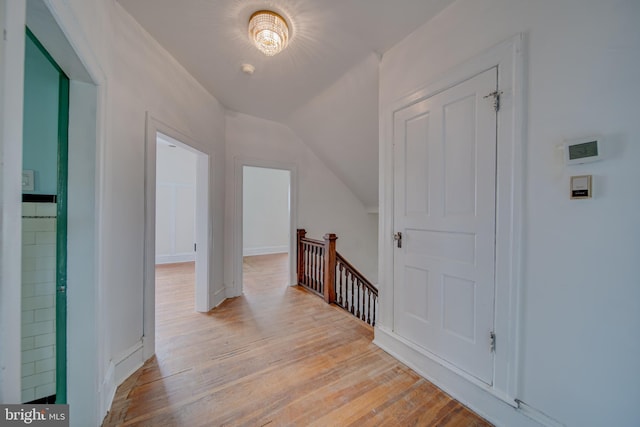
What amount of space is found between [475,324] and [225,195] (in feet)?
10.1

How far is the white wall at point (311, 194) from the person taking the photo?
3.34m

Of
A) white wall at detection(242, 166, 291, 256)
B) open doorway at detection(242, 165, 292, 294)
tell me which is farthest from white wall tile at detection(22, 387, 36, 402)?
white wall at detection(242, 166, 291, 256)

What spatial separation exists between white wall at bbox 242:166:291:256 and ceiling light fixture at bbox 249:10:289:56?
4843mm

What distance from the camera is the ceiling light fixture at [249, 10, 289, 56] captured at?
1.66m

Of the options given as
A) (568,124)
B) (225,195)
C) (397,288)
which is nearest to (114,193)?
(225,195)

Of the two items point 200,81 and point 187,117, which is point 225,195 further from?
point 200,81

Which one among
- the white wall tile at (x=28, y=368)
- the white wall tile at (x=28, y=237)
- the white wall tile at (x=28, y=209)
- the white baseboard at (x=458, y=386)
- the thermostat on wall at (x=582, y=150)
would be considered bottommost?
the white baseboard at (x=458, y=386)

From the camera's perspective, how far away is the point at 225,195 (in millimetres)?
3244

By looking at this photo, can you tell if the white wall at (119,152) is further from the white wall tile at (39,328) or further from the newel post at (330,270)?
the newel post at (330,270)

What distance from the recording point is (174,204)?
5.56 meters

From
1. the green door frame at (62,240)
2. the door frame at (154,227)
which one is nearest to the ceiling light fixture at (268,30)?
the door frame at (154,227)

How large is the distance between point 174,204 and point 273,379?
5.19m

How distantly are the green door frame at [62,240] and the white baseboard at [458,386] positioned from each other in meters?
2.14

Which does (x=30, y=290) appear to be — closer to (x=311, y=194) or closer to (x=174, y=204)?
(x=311, y=194)
